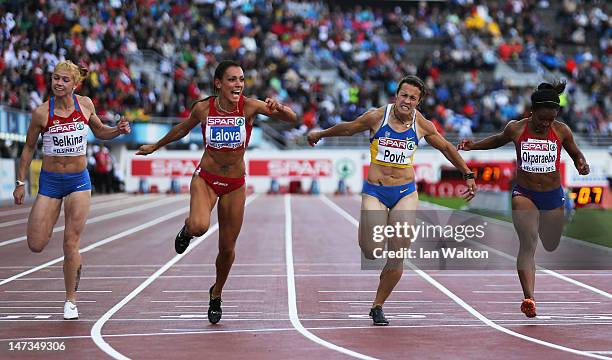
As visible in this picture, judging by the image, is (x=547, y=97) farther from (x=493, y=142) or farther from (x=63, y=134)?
(x=63, y=134)

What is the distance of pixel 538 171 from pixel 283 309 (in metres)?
2.85

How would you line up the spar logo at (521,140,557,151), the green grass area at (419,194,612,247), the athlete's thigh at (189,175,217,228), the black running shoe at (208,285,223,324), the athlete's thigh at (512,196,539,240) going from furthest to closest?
the green grass area at (419,194,612,247), the athlete's thigh at (512,196,539,240), the spar logo at (521,140,557,151), the black running shoe at (208,285,223,324), the athlete's thigh at (189,175,217,228)

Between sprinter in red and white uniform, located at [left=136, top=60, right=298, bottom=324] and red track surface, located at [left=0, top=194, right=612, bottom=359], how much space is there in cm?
84

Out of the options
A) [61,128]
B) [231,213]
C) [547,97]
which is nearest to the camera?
[231,213]

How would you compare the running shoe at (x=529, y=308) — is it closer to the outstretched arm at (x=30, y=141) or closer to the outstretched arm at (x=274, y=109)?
the outstretched arm at (x=274, y=109)

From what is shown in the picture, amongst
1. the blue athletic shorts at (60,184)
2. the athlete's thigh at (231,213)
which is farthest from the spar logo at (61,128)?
the athlete's thigh at (231,213)

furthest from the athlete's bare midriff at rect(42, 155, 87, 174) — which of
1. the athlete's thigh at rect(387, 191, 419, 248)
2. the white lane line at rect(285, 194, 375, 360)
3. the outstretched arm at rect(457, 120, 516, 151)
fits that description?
the outstretched arm at rect(457, 120, 516, 151)

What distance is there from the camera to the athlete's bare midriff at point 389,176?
10805 mm

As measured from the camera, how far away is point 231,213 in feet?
35.1

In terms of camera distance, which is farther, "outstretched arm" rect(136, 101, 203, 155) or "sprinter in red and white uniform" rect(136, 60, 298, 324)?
"outstretched arm" rect(136, 101, 203, 155)

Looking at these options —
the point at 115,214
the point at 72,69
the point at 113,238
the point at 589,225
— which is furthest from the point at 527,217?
the point at 115,214

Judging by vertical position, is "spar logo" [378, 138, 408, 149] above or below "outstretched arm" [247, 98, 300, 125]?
below

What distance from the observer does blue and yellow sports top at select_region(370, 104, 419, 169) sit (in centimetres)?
1075

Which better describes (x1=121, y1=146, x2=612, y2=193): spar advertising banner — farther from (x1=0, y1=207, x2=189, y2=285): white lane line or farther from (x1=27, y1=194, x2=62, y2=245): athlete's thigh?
(x1=27, y1=194, x2=62, y2=245): athlete's thigh
